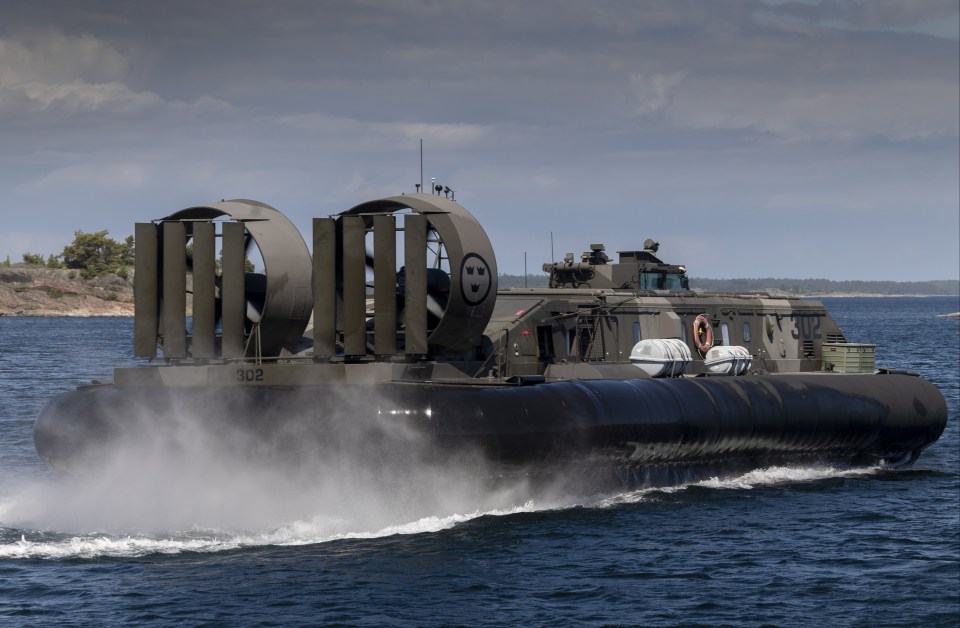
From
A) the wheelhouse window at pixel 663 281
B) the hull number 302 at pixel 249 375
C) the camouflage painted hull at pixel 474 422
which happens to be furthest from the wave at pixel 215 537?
the wheelhouse window at pixel 663 281

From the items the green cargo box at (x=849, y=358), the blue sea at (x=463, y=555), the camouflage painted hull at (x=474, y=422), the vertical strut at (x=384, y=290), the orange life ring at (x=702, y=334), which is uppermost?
the vertical strut at (x=384, y=290)

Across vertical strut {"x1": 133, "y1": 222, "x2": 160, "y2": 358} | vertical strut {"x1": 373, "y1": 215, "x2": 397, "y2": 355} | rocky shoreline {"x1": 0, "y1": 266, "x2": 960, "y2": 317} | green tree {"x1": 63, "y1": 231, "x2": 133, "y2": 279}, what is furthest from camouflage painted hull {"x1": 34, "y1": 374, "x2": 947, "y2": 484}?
green tree {"x1": 63, "y1": 231, "x2": 133, "y2": 279}

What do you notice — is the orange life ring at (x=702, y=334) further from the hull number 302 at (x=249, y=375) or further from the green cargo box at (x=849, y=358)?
the hull number 302 at (x=249, y=375)

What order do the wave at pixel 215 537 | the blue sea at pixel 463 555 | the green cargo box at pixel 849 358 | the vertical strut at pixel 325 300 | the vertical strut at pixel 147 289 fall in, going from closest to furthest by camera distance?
the blue sea at pixel 463 555
the wave at pixel 215 537
the vertical strut at pixel 325 300
the vertical strut at pixel 147 289
the green cargo box at pixel 849 358

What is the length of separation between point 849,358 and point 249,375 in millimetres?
11637

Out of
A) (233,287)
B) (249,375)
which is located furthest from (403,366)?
(233,287)

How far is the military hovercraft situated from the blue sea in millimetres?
667

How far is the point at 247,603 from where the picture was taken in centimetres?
1253

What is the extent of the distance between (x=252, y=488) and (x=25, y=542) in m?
2.56

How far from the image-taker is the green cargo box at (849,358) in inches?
934

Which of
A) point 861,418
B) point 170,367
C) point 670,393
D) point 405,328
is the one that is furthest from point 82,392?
point 861,418

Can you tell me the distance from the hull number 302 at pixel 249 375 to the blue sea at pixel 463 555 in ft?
4.28

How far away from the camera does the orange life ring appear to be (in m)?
21.8

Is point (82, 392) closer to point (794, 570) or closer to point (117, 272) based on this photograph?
point (794, 570)
